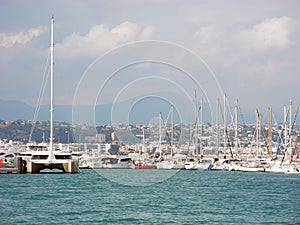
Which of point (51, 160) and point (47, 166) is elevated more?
point (51, 160)

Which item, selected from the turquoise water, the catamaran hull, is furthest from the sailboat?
the turquoise water

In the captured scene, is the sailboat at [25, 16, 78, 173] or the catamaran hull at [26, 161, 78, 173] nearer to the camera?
the sailboat at [25, 16, 78, 173]

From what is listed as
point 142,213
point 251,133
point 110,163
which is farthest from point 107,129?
point 142,213

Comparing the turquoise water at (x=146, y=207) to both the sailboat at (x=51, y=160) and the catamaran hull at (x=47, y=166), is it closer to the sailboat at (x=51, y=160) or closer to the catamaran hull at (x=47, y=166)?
the sailboat at (x=51, y=160)

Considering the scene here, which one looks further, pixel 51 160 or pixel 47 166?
pixel 47 166

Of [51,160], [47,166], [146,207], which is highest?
[51,160]

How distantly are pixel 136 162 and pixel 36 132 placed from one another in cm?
8040

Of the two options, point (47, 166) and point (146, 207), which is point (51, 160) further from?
point (146, 207)

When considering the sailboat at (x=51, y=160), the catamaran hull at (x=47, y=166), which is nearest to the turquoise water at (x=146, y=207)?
the sailboat at (x=51, y=160)

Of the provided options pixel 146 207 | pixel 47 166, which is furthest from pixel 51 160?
pixel 146 207

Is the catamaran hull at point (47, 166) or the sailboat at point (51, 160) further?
the catamaran hull at point (47, 166)

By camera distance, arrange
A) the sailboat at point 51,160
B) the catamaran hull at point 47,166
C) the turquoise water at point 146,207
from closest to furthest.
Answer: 1. the turquoise water at point 146,207
2. the sailboat at point 51,160
3. the catamaran hull at point 47,166

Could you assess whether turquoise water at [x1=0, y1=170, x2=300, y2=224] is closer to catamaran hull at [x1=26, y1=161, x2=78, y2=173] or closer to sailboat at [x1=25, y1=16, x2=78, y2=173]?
sailboat at [x1=25, y1=16, x2=78, y2=173]

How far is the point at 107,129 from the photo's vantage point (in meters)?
92.1
